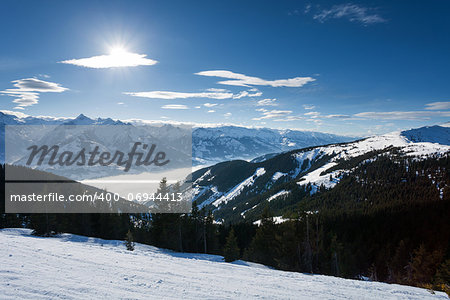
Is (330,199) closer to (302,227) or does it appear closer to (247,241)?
(247,241)

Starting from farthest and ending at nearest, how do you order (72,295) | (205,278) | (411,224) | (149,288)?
(411,224) < (205,278) < (149,288) < (72,295)

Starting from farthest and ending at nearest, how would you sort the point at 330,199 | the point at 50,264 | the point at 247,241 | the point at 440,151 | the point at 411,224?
the point at 440,151
the point at 330,199
the point at 411,224
the point at 247,241
the point at 50,264

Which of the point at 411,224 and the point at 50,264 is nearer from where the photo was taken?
the point at 50,264

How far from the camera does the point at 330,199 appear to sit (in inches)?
6260

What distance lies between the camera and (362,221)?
331ft

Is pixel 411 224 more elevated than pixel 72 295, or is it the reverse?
pixel 72 295

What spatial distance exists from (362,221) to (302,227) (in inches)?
→ 3351

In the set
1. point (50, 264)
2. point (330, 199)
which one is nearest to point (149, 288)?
point (50, 264)

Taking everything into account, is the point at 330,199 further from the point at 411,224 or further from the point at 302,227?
the point at 302,227

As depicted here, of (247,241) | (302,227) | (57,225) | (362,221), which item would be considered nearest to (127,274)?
(302,227)

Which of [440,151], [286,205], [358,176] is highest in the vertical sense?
[440,151]

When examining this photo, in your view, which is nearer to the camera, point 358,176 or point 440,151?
point 358,176

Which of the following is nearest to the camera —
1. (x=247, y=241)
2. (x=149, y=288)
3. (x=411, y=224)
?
(x=149, y=288)

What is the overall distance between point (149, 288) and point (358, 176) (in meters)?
203
